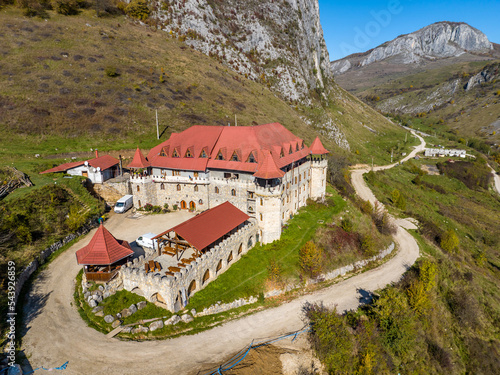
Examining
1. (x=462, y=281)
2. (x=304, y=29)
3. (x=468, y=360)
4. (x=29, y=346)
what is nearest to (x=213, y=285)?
(x=29, y=346)

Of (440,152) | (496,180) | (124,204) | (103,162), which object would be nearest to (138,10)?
(103,162)

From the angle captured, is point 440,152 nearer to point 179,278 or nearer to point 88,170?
point 179,278

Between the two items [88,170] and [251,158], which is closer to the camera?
[251,158]

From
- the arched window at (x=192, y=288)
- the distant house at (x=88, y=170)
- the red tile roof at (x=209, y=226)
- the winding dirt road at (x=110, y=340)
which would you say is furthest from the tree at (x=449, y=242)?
the distant house at (x=88, y=170)

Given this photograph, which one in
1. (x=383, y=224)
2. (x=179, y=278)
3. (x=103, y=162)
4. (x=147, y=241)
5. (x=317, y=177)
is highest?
(x=103, y=162)

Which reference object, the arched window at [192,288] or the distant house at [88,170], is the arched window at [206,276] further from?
the distant house at [88,170]
